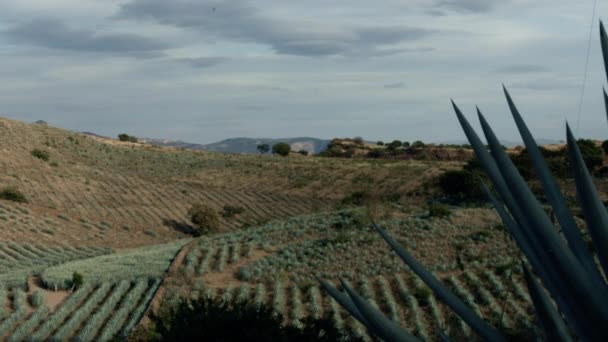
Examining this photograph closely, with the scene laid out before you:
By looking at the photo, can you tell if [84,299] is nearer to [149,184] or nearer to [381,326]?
[381,326]

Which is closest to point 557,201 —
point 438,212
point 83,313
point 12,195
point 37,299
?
point 83,313

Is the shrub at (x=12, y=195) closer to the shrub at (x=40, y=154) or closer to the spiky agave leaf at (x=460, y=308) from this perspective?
the shrub at (x=40, y=154)

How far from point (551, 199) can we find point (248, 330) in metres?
8.33

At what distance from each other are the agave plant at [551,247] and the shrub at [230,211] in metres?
51.0

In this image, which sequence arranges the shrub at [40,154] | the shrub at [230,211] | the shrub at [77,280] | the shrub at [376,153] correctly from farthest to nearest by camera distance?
the shrub at [376,153] < the shrub at [40,154] < the shrub at [230,211] < the shrub at [77,280]

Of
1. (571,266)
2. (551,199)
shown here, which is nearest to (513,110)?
(551,199)

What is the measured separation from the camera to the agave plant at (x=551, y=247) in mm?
1787

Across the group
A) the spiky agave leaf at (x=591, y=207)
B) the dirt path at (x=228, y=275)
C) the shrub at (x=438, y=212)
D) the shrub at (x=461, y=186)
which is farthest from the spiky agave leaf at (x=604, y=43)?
the shrub at (x=461, y=186)

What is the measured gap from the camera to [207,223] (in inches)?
1886

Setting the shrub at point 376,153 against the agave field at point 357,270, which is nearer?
the agave field at point 357,270

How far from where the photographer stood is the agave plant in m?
1.79

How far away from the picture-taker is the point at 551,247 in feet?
6.09

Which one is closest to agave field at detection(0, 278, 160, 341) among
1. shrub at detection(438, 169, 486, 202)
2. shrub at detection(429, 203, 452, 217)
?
shrub at detection(429, 203, 452, 217)

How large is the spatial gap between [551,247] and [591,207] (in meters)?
0.21
